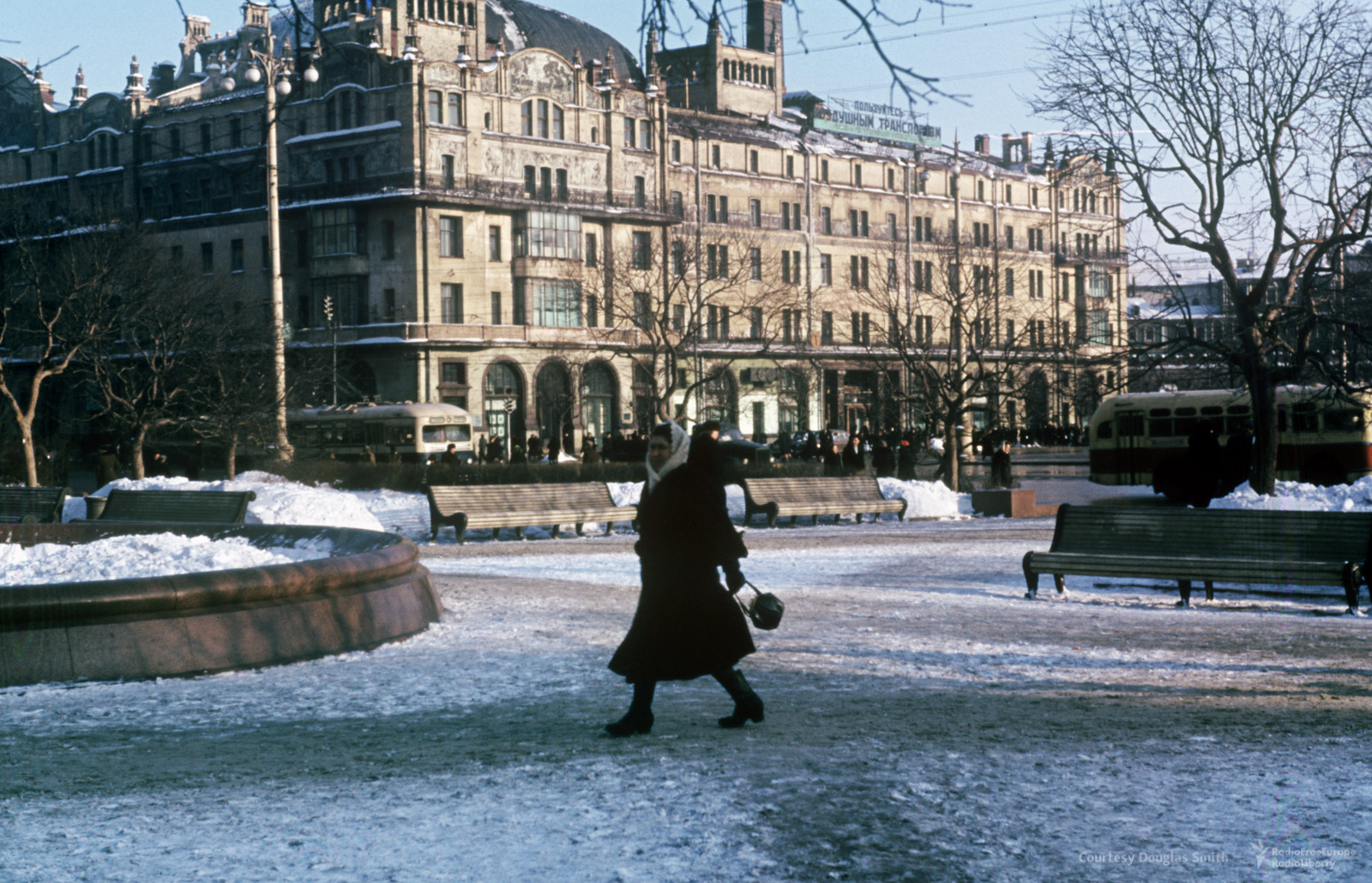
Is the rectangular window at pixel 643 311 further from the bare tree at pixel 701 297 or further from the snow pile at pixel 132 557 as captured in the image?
the snow pile at pixel 132 557

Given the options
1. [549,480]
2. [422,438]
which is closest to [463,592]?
[549,480]

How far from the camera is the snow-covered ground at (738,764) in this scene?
210 inches

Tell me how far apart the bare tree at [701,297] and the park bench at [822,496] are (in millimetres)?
23544

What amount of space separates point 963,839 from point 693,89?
281ft

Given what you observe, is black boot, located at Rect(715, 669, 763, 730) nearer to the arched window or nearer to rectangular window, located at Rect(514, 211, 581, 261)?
rectangular window, located at Rect(514, 211, 581, 261)

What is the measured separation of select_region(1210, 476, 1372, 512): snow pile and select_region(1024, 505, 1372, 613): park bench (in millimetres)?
5786

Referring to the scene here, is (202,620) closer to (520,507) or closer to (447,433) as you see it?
(520,507)

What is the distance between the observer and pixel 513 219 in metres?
68.3

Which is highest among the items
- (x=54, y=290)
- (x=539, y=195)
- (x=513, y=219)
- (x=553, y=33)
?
(x=553, y=33)

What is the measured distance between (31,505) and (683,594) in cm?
1481

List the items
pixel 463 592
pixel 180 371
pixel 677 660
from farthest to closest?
1. pixel 180 371
2. pixel 463 592
3. pixel 677 660

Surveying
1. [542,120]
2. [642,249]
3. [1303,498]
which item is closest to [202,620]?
[1303,498]

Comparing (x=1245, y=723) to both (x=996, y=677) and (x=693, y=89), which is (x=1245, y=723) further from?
(x=693, y=89)

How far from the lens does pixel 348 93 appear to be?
66.7 metres
